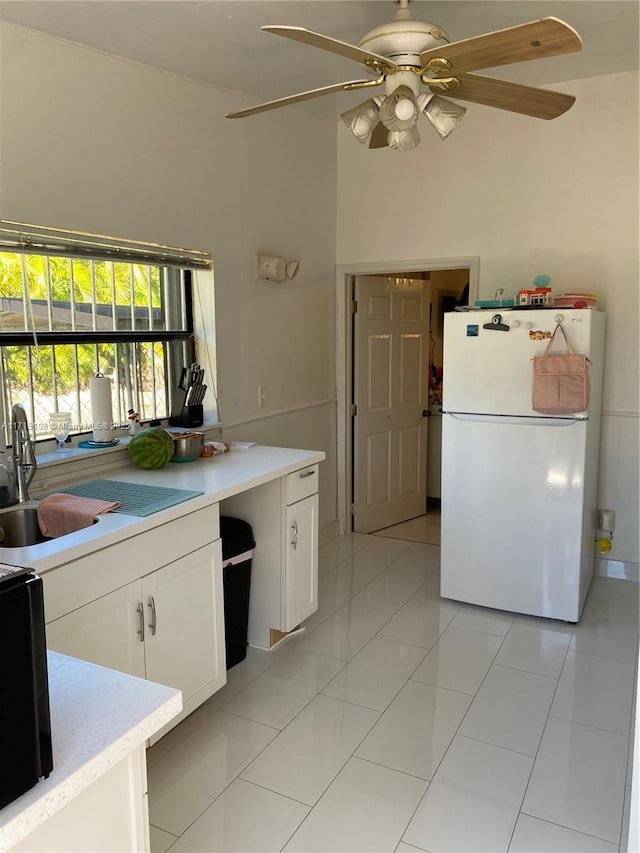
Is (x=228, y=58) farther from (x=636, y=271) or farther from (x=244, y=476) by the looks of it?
(x=636, y=271)

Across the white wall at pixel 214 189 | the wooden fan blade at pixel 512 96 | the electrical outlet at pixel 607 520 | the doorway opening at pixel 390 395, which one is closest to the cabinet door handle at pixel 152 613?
the white wall at pixel 214 189

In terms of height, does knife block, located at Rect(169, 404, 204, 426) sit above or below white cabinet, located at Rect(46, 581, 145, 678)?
above

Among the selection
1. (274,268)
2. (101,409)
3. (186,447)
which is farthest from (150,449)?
(274,268)

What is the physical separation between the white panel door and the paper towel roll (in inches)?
81.0

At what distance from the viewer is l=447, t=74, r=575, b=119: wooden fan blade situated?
2.00 m

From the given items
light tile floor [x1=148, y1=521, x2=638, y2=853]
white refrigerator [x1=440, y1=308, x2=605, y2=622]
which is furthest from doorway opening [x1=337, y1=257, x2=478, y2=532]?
light tile floor [x1=148, y1=521, x2=638, y2=853]

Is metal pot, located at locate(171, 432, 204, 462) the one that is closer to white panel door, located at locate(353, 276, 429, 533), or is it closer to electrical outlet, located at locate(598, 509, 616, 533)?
white panel door, located at locate(353, 276, 429, 533)

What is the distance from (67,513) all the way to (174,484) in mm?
472

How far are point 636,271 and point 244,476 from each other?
247 centimetres

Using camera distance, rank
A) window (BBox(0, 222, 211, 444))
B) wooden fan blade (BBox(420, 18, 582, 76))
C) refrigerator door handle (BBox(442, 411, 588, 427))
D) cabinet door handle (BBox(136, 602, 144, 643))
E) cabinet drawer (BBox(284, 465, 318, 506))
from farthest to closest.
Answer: refrigerator door handle (BBox(442, 411, 588, 427)) < cabinet drawer (BBox(284, 465, 318, 506)) < window (BBox(0, 222, 211, 444)) < cabinet door handle (BBox(136, 602, 144, 643)) < wooden fan blade (BBox(420, 18, 582, 76))

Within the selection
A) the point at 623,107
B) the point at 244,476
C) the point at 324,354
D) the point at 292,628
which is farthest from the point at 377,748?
the point at 623,107

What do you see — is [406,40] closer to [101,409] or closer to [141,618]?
[101,409]

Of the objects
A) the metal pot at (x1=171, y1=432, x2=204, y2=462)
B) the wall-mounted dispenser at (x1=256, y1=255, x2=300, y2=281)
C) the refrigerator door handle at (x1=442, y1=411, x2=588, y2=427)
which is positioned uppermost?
the wall-mounted dispenser at (x1=256, y1=255, x2=300, y2=281)

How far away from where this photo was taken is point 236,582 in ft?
9.49
